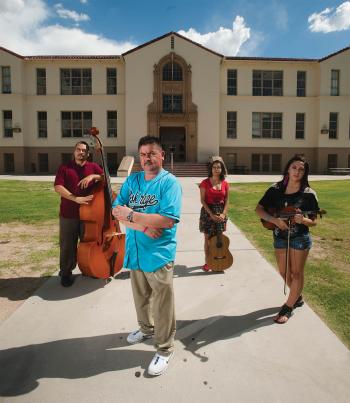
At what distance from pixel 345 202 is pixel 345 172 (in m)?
20.6

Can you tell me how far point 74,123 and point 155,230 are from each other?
3183 cm

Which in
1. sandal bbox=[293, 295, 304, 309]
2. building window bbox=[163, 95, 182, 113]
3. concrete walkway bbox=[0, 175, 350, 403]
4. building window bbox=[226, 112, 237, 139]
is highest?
building window bbox=[163, 95, 182, 113]

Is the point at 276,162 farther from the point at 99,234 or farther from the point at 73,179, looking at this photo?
the point at 99,234

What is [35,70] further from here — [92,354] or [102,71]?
[92,354]

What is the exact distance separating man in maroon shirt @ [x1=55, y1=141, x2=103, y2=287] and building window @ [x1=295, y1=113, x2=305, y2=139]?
103ft

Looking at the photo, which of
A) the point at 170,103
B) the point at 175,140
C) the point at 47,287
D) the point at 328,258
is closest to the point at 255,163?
the point at 175,140

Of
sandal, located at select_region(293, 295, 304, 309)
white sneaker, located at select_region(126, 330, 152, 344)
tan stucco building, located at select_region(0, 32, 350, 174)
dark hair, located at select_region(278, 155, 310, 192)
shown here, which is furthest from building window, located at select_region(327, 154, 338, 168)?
white sneaker, located at select_region(126, 330, 152, 344)

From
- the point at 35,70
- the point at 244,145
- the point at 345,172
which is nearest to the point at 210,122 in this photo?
the point at 244,145

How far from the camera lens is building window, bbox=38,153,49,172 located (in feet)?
107

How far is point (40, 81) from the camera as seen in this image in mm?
31828

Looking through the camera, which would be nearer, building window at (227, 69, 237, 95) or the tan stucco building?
the tan stucco building

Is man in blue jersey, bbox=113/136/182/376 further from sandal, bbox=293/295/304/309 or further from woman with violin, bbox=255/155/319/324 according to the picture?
sandal, bbox=293/295/304/309

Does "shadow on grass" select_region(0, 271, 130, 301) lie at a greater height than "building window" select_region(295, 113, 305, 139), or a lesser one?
lesser

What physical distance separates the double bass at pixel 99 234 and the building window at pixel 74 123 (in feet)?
96.2
